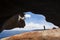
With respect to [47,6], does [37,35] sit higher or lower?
lower

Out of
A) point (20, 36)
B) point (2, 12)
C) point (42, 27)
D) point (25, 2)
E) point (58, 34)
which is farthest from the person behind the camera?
point (42, 27)

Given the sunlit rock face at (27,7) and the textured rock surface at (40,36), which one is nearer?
the sunlit rock face at (27,7)

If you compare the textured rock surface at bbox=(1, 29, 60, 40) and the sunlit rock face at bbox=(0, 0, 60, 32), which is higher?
the sunlit rock face at bbox=(0, 0, 60, 32)

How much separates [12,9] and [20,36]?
0.88 metres

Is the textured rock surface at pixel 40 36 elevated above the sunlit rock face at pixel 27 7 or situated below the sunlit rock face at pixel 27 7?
below

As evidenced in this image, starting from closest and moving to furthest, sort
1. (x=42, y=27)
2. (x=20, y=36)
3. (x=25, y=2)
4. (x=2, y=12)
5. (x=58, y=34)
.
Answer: (x=25, y=2) → (x=2, y=12) → (x=58, y=34) → (x=20, y=36) → (x=42, y=27)

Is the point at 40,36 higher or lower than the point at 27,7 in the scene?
lower

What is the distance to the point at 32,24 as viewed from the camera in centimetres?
331

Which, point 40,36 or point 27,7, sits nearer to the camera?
point 27,7

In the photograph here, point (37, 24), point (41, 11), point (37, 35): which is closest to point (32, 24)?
point (37, 24)

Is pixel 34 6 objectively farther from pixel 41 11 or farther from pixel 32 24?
pixel 32 24

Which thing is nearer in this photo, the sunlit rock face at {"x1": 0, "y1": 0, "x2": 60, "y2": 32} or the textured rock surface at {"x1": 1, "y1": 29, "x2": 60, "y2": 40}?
the sunlit rock face at {"x1": 0, "y1": 0, "x2": 60, "y2": 32}

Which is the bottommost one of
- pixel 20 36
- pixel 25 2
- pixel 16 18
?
pixel 20 36

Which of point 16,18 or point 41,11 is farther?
point 16,18
